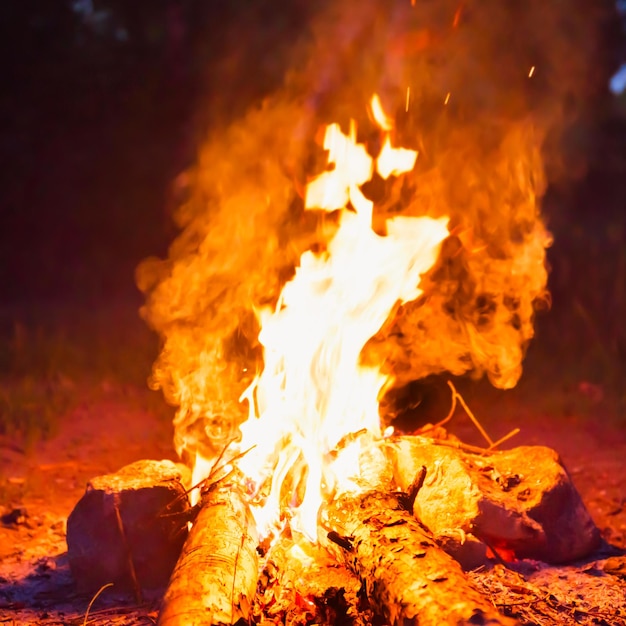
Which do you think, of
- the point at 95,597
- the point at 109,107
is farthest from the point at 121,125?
the point at 95,597

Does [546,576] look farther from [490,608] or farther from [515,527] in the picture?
[490,608]

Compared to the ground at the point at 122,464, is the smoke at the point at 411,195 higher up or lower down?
higher up

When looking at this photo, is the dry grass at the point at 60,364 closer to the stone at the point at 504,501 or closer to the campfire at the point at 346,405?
the campfire at the point at 346,405

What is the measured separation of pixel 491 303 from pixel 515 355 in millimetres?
454

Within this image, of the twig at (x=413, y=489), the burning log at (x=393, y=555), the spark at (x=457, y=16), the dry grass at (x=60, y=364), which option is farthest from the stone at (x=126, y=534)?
the spark at (x=457, y=16)

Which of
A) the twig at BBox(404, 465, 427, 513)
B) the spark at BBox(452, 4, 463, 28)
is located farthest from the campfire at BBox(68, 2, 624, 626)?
the spark at BBox(452, 4, 463, 28)

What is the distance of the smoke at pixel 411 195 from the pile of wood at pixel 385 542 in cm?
93

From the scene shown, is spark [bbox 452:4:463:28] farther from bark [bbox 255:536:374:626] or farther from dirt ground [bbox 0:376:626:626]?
bark [bbox 255:536:374:626]

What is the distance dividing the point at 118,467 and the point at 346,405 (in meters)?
2.03

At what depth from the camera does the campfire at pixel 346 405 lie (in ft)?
9.89

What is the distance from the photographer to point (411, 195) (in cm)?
631

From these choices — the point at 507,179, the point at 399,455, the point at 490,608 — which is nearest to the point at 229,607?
the point at 490,608

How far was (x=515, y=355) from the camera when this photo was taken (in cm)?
554

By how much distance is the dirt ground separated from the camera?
336 cm
